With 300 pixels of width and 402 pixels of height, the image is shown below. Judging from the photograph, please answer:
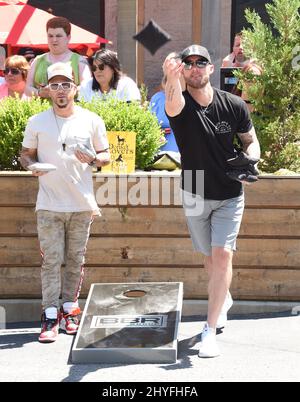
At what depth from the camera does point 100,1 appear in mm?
13828

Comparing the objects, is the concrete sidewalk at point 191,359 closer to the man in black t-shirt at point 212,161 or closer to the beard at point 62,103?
the man in black t-shirt at point 212,161

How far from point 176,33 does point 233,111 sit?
833cm

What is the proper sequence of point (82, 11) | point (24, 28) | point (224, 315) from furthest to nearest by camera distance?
1. point (82, 11)
2. point (24, 28)
3. point (224, 315)

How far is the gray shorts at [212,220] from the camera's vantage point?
5625 millimetres

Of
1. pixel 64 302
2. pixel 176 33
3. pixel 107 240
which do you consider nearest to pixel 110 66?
pixel 107 240

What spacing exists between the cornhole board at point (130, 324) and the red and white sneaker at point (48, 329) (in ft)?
0.79

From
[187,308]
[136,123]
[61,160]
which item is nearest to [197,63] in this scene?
[61,160]

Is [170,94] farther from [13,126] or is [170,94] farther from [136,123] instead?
[13,126]

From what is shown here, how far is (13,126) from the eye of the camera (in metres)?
6.59

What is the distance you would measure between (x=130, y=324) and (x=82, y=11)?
884 cm

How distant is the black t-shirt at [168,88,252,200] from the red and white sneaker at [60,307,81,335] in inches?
51.0

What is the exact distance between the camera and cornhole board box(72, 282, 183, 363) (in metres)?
5.44

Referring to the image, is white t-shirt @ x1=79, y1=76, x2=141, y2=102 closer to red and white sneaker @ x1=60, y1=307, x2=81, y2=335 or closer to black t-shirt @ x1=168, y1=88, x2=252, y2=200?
black t-shirt @ x1=168, y1=88, x2=252, y2=200

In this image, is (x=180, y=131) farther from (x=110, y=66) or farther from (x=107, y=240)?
(x=110, y=66)
